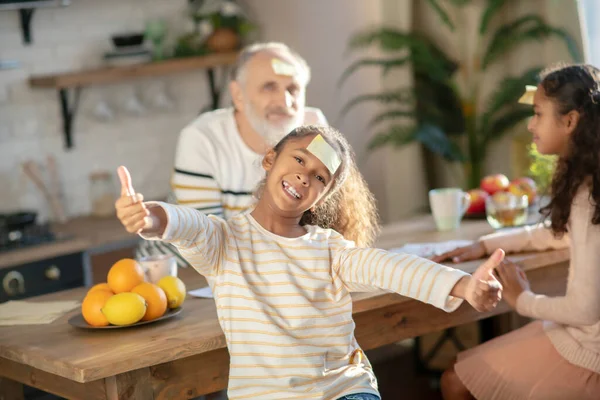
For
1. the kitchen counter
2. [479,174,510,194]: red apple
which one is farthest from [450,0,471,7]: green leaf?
the kitchen counter

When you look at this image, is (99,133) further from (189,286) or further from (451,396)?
(451,396)

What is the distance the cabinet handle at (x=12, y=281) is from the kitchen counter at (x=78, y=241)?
1.5 inches

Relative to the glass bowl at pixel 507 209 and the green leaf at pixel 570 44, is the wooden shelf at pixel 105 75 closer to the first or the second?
the green leaf at pixel 570 44

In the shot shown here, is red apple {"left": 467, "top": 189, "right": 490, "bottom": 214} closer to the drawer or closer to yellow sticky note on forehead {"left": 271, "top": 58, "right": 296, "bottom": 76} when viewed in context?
yellow sticky note on forehead {"left": 271, "top": 58, "right": 296, "bottom": 76}

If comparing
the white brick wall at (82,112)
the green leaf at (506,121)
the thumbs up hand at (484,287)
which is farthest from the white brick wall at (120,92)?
the thumbs up hand at (484,287)

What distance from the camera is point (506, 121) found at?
433cm

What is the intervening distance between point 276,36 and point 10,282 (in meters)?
2.06

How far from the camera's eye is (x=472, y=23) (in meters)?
4.51

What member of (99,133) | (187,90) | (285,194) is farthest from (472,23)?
(285,194)

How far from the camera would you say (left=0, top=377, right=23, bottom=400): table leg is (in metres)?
2.61

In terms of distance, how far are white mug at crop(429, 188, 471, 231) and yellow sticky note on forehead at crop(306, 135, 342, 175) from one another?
103cm

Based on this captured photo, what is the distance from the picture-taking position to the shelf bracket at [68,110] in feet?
14.9

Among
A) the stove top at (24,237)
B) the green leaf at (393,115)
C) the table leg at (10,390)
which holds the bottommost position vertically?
the table leg at (10,390)

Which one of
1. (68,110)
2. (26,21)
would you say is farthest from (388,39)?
(26,21)
